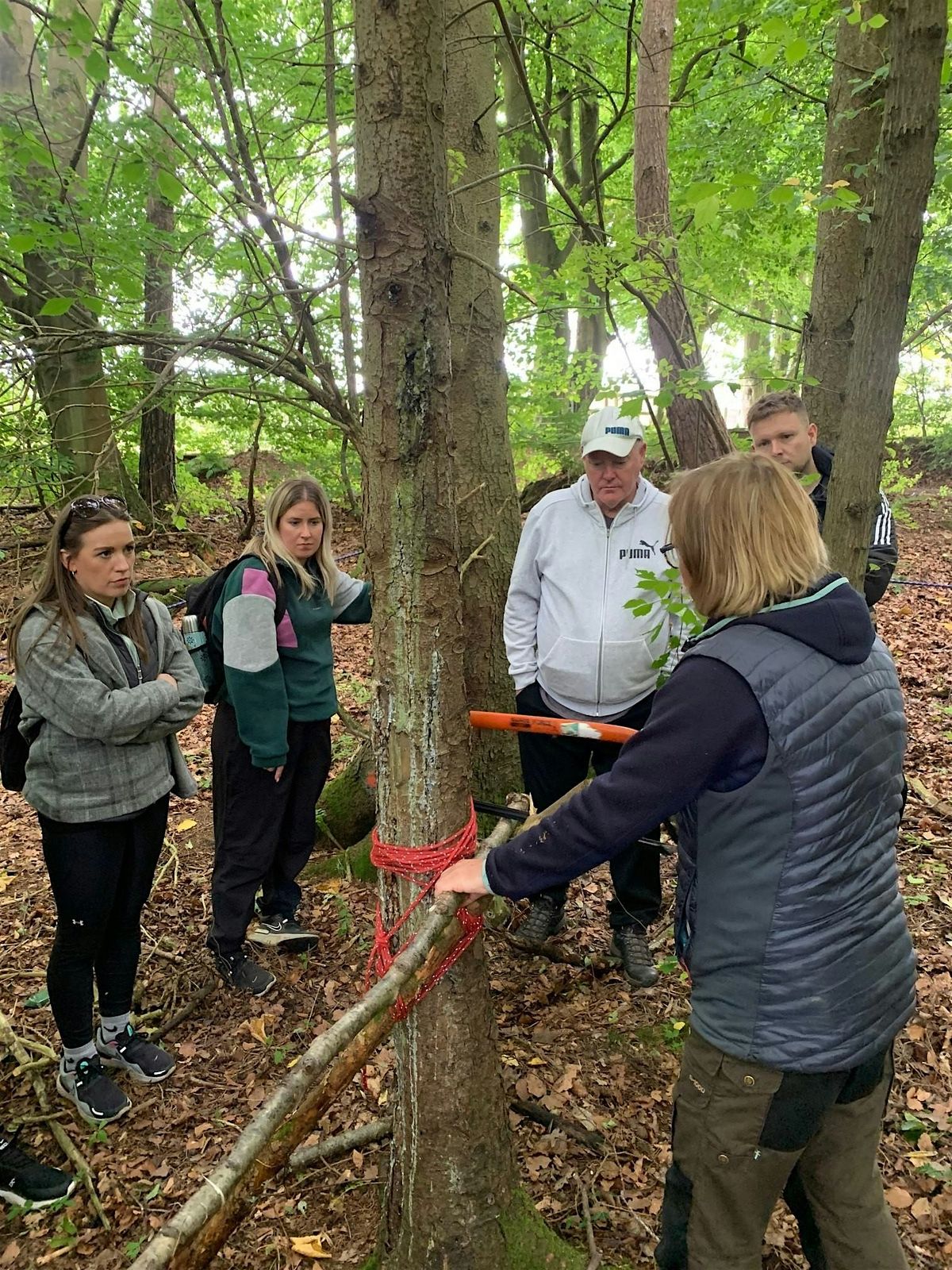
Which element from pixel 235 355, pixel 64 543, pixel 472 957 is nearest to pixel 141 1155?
pixel 472 957

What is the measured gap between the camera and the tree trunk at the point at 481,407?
3.73 meters

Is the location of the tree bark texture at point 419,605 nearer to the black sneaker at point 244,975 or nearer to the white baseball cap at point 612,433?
the white baseball cap at point 612,433

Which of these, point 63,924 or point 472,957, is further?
point 63,924

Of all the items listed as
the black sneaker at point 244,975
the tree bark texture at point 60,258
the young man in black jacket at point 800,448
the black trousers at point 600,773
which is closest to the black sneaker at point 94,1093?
the black sneaker at point 244,975

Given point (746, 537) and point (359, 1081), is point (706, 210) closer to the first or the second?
point (746, 537)

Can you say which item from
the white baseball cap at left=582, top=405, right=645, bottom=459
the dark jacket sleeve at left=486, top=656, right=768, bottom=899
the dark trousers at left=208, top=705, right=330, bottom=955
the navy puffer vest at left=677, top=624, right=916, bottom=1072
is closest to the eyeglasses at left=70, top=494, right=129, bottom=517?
the dark trousers at left=208, top=705, right=330, bottom=955

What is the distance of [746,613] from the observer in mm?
1633

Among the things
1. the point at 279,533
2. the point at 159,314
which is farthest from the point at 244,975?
the point at 159,314

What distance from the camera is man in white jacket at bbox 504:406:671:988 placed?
127 inches

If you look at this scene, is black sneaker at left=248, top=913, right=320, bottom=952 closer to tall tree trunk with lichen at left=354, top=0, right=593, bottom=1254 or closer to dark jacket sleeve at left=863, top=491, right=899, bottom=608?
tall tree trunk with lichen at left=354, top=0, right=593, bottom=1254

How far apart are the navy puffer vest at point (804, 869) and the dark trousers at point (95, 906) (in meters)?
2.21

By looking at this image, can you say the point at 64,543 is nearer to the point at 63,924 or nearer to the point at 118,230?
the point at 63,924

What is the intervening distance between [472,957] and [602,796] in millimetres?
731

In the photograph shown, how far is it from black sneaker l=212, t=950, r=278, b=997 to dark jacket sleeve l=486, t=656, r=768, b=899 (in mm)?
2366
